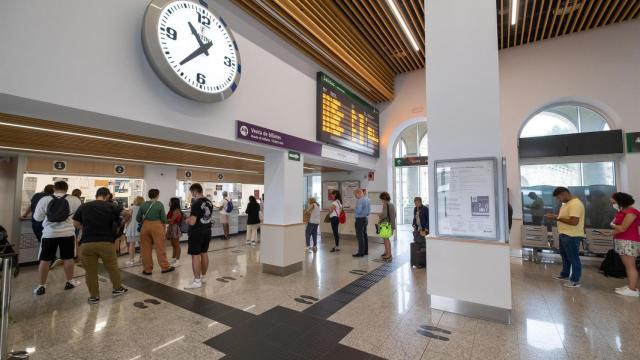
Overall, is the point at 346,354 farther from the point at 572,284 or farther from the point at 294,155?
the point at 572,284

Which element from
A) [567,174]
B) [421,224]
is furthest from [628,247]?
[567,174]

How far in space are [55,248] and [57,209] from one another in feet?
1.88

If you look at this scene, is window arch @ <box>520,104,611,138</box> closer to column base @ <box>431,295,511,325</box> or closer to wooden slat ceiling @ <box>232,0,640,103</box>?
wooden slat ceiling @ <box>232,0,640,103</box>

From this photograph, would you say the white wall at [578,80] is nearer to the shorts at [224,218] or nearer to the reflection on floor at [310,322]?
the reflection on floor at [310,322]

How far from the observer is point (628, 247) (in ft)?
11.5

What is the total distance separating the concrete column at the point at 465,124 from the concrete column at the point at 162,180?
7.40 m

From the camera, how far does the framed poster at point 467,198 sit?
2920 millimetres

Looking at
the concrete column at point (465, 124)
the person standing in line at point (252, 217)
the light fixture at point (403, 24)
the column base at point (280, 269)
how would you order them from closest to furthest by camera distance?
the concrete column at point (465, 124) < the column base at point (280, 269) < the light fixture at point (403, 24) < the person standing in line at point (252, 217)

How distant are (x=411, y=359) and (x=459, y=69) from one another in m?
3.15

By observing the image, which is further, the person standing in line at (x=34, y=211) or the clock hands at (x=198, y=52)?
the person standing in line at (x=34, y=211)

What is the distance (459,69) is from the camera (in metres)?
3.18

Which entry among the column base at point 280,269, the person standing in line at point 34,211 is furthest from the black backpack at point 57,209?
the column base at point 280,269

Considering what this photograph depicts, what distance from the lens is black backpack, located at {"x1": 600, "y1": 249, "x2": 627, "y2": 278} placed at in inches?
170

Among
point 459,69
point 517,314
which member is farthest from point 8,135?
point 517,314
